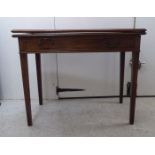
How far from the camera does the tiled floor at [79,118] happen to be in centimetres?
140

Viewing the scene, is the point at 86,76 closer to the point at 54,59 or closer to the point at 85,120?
the point at 54,59

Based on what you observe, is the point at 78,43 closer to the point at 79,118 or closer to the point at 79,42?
the point at 79,42

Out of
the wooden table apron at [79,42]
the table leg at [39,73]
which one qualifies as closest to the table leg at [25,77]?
the wooden table apron at [79,42]

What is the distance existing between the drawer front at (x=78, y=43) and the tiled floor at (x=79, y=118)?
0.52 m

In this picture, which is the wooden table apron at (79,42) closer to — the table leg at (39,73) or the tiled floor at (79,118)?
the table leg at (39,73)

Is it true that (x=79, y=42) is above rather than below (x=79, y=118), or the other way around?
above

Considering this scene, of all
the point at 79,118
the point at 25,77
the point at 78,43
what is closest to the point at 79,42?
the point at 78,43

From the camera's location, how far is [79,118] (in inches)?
62.6

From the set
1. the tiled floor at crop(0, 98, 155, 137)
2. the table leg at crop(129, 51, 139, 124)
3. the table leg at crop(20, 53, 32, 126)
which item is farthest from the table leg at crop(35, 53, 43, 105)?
the table leg at crop(129, 51, 139, 124)

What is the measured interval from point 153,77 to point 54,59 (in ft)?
2.92

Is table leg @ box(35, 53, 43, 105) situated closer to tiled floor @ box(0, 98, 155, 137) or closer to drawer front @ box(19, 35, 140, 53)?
tiled floor @ box(0, 98, 155, 137)

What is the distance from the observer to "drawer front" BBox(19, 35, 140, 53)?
4.23 feet

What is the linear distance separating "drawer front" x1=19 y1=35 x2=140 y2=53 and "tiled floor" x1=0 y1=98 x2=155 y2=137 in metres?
0.52

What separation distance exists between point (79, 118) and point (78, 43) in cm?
58
